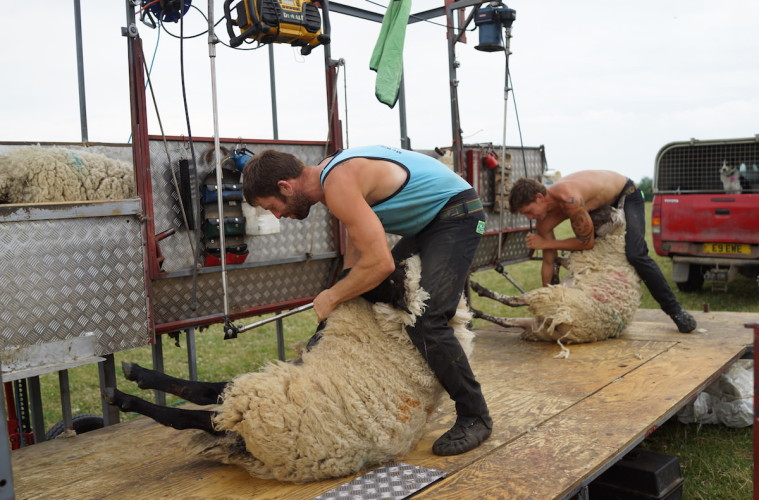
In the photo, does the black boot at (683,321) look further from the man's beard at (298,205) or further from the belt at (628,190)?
the man's beard at (298,205)

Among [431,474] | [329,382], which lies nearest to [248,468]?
[329,382]

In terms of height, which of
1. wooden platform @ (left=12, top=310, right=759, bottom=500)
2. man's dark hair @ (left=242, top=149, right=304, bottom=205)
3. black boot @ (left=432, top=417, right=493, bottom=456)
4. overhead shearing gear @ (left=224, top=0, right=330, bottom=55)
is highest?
overhead shearing gear @ (left=224, top=0, right=330, bottom=55)

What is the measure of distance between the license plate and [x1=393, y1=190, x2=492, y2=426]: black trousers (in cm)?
664

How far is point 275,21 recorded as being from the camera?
424 cm

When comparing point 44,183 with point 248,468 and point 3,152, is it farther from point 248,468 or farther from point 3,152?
point 248,468

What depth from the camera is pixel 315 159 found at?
5168 mm

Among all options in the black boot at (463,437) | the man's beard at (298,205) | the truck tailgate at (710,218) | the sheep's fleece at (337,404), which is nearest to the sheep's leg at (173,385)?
the sheep's fleece at (337,404)

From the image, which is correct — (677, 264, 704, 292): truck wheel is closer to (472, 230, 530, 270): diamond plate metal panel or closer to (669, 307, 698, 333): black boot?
(472, 230, 530, 270): diamond plate metal panel

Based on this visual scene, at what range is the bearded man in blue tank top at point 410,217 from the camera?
289 cm

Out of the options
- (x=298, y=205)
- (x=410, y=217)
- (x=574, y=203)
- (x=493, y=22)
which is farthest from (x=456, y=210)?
(x=493, y=22)

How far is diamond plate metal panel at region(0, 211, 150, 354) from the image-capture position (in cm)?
320

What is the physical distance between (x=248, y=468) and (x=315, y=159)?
9.56 feet

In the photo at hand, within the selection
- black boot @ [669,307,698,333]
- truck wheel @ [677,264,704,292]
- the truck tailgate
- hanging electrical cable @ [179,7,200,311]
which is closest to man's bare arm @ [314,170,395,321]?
hanging electrical cable @ [179,7,200,311]

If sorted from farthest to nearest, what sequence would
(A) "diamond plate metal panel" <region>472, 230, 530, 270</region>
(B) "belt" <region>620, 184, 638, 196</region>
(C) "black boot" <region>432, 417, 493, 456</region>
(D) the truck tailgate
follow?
(D) the truck tailgate
(A) "diamond plate metal panel" <region>472, 230, 530, 270</region>
(B) "belt" <region>620, 184, 638, 196</region>
(C) "black boot" <region>432, 417, 493, 456</region>
